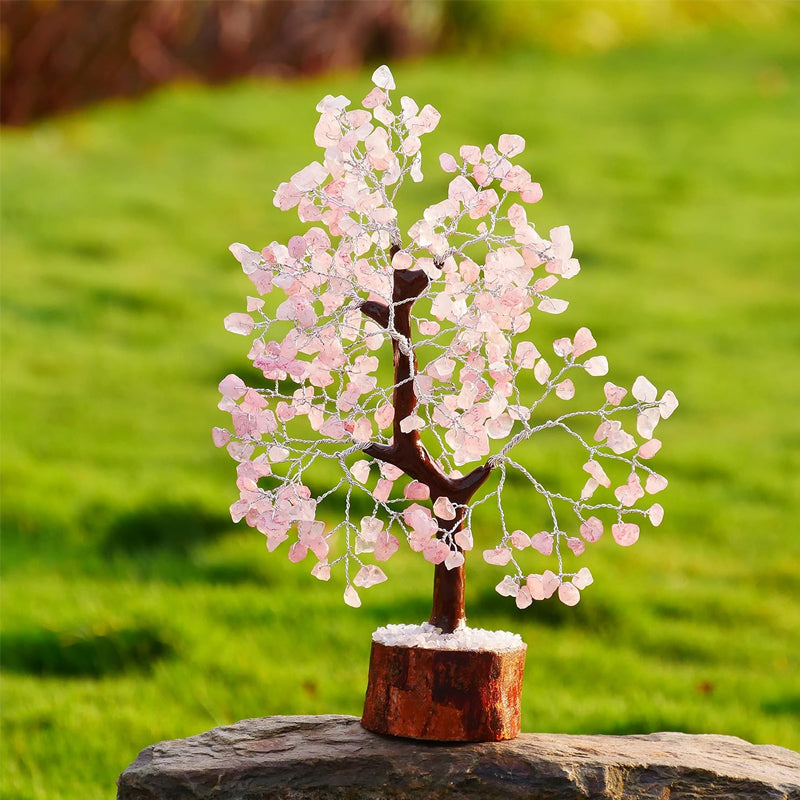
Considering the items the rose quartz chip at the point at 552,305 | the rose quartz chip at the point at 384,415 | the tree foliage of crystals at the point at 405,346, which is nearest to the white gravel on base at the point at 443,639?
the tree foliage of crystals at the point at 405,346

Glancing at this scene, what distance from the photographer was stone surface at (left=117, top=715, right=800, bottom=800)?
8.75 ft

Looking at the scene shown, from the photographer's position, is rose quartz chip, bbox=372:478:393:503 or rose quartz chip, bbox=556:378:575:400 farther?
rose quartz chip, bbox=372:478:393:503

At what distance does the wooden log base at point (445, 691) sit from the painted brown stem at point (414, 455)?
0.14m

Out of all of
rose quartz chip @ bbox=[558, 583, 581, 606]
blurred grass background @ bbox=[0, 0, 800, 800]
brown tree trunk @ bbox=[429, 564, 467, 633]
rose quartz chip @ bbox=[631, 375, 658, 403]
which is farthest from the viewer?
blurred grass background @ bbox=[0, 0, 800, 800]

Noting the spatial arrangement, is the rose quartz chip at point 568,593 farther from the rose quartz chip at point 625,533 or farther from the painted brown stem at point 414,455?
the painted brown stem at point 414,455

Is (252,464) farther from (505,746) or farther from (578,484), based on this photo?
(578,484)

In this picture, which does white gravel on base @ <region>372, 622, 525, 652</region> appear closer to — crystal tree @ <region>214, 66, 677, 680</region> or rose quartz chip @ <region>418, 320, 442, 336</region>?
crystal tree @ <region>214, 66, 677, 680</region>

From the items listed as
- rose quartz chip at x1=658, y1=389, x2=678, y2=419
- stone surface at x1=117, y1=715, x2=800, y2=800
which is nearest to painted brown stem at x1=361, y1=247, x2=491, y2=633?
stone surface at x1=117, y1=715, x2=800, y2=800

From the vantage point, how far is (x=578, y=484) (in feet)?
19.2

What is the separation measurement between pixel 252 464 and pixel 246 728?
2.35 feet

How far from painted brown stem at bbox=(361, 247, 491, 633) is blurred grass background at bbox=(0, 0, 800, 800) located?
58.3 inches

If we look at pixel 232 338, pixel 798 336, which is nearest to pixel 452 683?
pixel 232 338

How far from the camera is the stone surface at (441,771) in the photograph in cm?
267

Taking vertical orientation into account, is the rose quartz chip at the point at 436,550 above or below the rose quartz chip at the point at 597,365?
below
